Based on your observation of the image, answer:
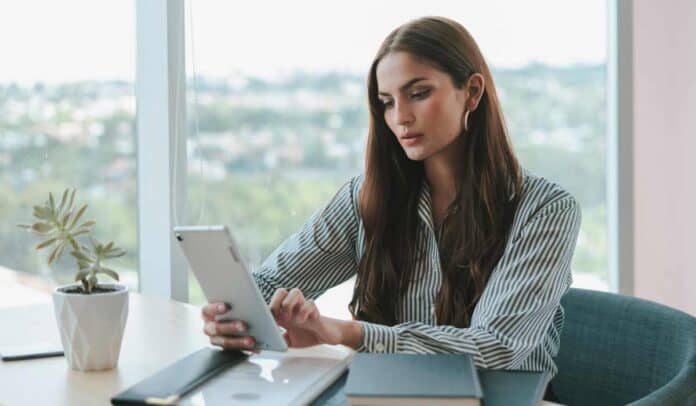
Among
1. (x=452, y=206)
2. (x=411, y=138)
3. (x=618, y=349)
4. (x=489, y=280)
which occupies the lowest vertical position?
(x=618, y=349)

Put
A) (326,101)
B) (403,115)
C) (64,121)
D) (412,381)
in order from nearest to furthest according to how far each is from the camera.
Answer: (412,381) → (403,115) → (64,121) → (326,101)

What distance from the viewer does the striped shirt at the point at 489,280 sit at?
59.5 inches

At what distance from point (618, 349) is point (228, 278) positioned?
0.69 metres

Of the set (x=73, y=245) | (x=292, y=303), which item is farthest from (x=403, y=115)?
(x=73, y=245)

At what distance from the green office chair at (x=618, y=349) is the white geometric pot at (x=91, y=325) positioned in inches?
31.8

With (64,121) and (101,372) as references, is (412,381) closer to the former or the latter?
(101,372)

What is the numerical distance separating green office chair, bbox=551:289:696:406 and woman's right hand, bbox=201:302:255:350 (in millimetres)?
626

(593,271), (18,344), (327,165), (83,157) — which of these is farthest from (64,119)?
(593,271)

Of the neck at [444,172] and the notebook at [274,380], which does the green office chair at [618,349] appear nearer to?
the neck at [444,172]

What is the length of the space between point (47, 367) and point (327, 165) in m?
1.43

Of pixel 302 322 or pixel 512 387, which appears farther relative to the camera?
pixel 302 322

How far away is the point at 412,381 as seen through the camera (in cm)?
110

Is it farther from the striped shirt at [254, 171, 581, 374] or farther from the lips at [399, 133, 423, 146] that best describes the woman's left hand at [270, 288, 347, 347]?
the lips at [399, 133, 423, 146]

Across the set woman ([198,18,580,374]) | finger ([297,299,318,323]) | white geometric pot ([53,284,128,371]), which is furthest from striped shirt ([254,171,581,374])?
white geometric pot ([53,284,128,371])
